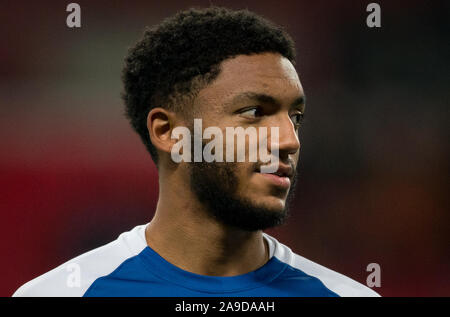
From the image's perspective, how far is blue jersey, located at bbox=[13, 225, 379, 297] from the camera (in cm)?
174

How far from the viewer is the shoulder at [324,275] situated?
1906mm

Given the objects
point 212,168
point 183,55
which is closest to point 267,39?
point 183,55

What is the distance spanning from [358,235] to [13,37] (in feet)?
8.12

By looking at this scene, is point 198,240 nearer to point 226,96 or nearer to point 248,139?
point 248,139

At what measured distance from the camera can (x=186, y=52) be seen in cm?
178

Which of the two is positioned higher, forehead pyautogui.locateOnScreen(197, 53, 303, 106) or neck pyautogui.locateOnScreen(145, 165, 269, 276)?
forehead pyautogui.locateOnScreen(197, 53, 303, 106)

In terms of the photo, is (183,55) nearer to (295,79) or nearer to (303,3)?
(295,79)

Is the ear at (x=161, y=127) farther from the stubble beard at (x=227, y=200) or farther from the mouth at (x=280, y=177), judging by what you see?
the mouth at (x=280, y=177)

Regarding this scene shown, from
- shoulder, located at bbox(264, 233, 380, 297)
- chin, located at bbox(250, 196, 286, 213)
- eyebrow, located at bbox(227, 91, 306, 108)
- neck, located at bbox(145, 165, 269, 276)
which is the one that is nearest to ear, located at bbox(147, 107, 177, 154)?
neck, located at bbox(145, 165, 269, 276)

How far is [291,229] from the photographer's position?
11.3 ft

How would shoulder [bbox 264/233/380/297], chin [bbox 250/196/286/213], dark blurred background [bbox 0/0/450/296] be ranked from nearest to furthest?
chin [bbox 250/196/286/213] < shoulder [bbox 264/233/380/297] < dark blurred background [bbox 0/0/450/296]

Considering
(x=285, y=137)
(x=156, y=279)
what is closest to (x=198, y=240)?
(x=156, y=279)

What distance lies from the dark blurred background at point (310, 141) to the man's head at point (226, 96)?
4.45 ft

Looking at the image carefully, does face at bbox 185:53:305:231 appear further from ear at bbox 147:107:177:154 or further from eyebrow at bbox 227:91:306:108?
ear at bbox 147:107:177:154
